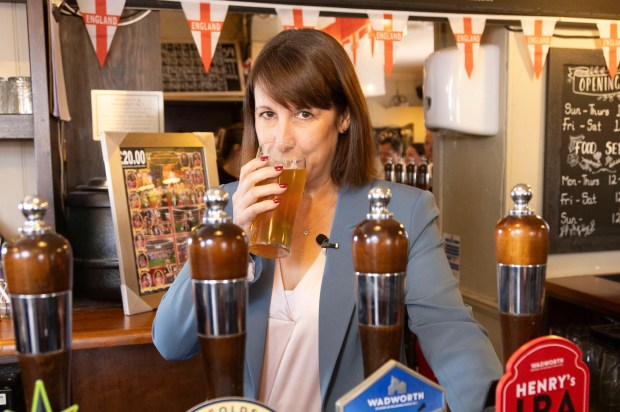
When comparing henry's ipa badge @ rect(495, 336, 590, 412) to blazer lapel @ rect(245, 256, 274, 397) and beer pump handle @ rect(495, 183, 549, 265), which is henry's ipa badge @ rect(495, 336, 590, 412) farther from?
blazer lapel @ rect(245, 256, 274, 397)

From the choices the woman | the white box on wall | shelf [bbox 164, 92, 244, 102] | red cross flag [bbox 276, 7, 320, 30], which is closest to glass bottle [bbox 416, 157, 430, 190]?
the white box on wall

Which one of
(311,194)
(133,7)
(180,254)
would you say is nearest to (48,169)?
(180,254)

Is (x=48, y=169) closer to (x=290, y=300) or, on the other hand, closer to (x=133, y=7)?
(x=133, y=7)

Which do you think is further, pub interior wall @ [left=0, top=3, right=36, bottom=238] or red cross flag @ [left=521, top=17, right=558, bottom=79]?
red cross flag @ [left=521, top=17, right=558, bottom=79]

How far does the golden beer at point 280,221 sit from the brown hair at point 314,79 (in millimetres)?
232

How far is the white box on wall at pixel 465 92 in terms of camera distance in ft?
9.52

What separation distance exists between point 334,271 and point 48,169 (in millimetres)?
1162

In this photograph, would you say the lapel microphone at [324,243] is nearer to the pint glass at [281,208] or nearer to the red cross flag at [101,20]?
the pint glass at [281,208]

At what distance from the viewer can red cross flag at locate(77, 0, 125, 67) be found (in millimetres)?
2209

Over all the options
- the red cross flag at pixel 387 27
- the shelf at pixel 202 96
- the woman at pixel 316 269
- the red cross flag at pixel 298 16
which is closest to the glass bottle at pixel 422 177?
the red cross flag at pixel 387 27

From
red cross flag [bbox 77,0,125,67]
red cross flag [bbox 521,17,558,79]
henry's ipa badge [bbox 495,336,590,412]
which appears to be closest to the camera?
henry's ipa badge [bbox 495,336,590,412]

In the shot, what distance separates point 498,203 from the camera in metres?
3.01

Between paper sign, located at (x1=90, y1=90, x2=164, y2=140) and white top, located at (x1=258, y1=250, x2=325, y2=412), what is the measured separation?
4.29 ft

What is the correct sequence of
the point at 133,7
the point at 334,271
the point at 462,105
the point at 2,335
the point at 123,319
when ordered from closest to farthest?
1. the point at 334,271
2. the point at 2,335
3. the point at 123,319
4. the point at 133,7
5. the point at 462,105
